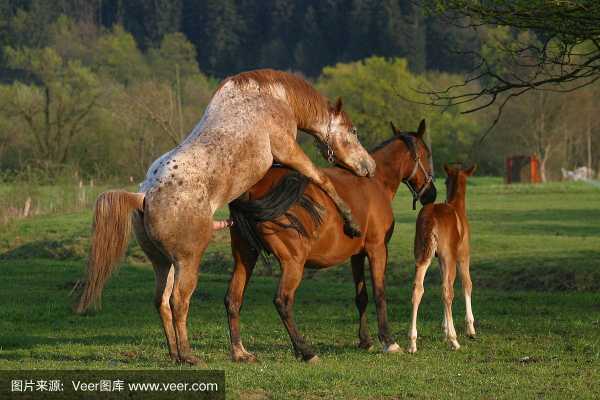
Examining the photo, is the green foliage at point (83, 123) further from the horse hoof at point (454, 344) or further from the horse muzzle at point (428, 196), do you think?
the horse hoof at point (454, 344)

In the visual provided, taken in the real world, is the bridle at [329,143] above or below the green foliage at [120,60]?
below

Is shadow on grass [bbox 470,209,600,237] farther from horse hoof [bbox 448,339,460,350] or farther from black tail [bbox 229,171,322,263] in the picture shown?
black tail [bbox 229,171,322,263]

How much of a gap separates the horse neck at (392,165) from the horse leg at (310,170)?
1032mm

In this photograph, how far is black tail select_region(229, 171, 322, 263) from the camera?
39.7 feet

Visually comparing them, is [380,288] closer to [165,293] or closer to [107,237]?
[165,293]

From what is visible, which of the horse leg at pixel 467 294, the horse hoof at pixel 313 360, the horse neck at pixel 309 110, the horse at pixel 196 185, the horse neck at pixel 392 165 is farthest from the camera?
the horse leg at pixel 467 294

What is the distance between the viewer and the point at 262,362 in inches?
477

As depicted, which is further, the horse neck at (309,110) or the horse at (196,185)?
the horse neck at (309,110)

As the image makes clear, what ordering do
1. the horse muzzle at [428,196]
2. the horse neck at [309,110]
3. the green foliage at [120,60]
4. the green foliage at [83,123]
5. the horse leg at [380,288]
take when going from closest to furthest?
the horse neck at [309,110]
the horse leg at [380,288]
the horse muzzle at [428,196]
the green foliage at [83,123]
the green foliage at [120,60]

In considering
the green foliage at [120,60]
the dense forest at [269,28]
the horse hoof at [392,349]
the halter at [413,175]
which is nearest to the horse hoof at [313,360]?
the horse hoof at [392,349]

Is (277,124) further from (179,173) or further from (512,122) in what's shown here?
(512,122)

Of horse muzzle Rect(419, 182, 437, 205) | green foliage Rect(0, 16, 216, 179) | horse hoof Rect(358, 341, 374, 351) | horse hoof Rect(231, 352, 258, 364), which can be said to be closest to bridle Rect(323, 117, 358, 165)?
horse muzzle Rect(419, 182, 437, 205)

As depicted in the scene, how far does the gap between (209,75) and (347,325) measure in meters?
152

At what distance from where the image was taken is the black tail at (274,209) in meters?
12.1
